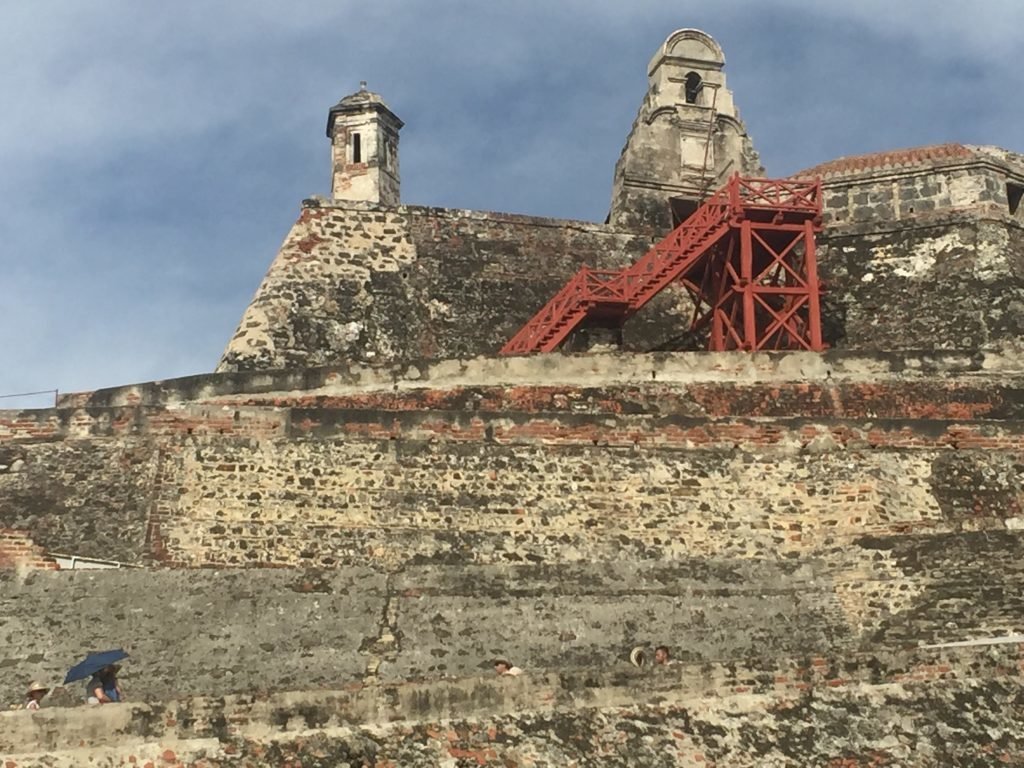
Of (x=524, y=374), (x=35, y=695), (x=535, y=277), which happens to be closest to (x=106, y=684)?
(x=35, y=695)

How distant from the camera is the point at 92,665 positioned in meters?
9.96

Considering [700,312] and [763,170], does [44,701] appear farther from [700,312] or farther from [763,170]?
[763,170]

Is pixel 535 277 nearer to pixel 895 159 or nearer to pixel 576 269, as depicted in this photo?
pixel 576 269

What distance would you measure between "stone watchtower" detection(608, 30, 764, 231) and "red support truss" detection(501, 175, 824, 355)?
3096 mm

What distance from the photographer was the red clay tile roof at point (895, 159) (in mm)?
23594

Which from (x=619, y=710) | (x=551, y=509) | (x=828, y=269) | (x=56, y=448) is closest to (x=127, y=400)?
(x=56, y=448)

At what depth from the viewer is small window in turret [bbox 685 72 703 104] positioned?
84.4 ft

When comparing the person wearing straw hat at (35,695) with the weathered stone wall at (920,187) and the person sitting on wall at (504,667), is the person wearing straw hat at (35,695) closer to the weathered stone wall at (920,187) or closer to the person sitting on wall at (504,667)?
the person sitting on wall at (504,667)

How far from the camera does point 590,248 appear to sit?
23078 mm

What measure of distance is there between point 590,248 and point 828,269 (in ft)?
12.9

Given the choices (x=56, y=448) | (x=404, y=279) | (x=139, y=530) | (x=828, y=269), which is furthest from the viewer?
(x=828, y=269)

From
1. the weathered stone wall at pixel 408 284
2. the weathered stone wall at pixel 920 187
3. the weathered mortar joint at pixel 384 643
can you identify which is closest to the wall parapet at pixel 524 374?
the weathered stone wall at pixel 408 284

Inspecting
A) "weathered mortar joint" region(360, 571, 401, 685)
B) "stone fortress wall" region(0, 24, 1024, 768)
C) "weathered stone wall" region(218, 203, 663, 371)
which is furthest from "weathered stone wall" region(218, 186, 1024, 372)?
"weathered mortar joint" region(360, 571, 401, 685)

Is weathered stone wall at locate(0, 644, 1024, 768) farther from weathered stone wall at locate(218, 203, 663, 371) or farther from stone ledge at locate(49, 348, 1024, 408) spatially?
weathered stone wall at locate(218, 203, 663, 371)
